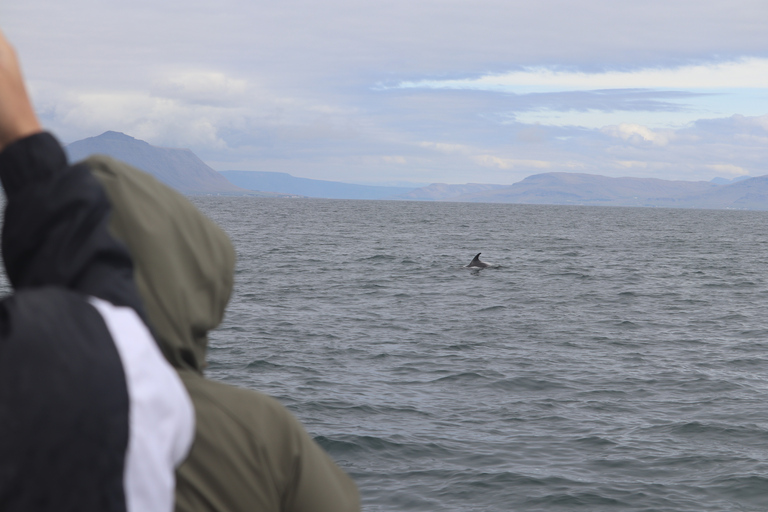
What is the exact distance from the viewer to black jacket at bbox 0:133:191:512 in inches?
37.2

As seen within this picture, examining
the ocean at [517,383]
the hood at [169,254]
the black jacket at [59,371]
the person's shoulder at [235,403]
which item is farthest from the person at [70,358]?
the ocean at [517,383]

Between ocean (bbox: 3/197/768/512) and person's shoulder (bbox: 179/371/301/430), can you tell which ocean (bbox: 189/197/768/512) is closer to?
ocean (bbox: 3/197/768/512)

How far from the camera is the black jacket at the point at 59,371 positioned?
94cm

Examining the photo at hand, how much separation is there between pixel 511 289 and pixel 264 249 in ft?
76.6

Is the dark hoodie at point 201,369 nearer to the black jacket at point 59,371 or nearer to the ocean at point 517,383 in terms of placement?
the black jacket at point 59,371

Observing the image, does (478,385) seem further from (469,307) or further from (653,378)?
(469,307)

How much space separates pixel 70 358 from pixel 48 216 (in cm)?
28

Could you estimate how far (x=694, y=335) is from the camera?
69.6ft

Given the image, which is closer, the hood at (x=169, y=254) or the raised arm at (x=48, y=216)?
the raised arm at (x=48, y=216)

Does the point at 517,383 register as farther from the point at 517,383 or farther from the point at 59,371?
the point at 59,371

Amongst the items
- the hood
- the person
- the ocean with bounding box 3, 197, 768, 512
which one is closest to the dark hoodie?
the hood

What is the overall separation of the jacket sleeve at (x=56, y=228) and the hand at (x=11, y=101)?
0.03 meters

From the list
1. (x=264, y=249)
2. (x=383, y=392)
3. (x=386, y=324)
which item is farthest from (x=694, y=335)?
(x=264, y=249)

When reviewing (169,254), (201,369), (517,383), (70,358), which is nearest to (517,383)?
(517,383)
